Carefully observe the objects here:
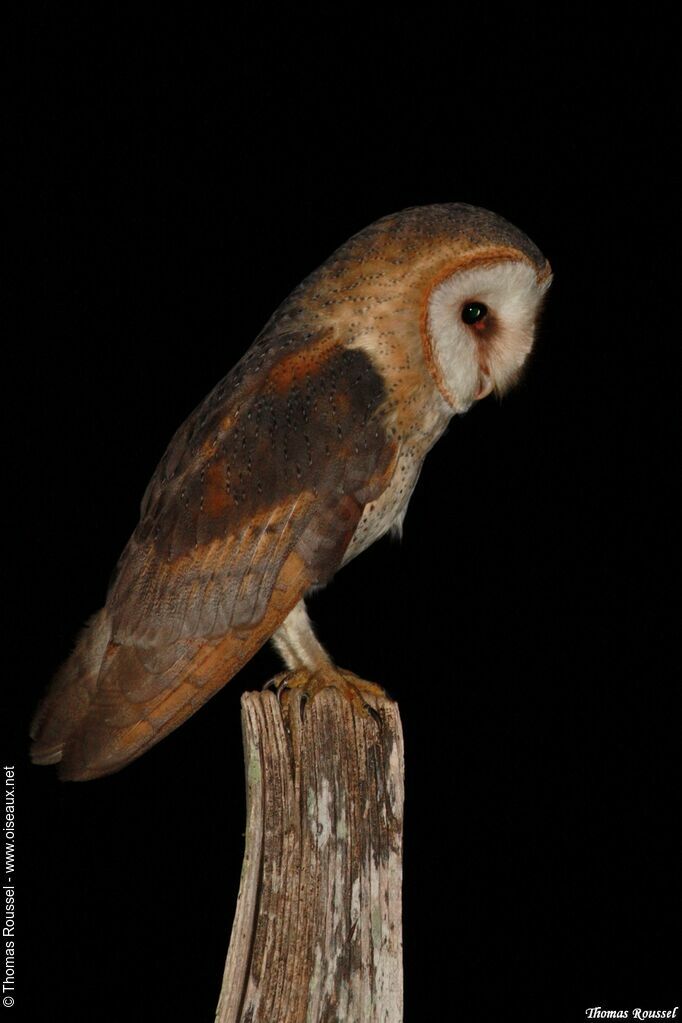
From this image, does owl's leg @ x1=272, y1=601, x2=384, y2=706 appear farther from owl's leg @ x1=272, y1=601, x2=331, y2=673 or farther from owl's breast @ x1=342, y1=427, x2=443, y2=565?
owl's breast @ x1=342, y1=427, x2=443, y2=565

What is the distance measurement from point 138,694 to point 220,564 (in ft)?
1.35

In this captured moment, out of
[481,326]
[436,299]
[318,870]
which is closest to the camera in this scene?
[318,870]

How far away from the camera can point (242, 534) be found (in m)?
3.57

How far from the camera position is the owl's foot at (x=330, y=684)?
367 cm

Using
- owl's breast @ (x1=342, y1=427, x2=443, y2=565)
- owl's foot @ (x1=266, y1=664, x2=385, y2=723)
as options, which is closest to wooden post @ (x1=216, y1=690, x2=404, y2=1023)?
owl's foot @ (x1=266, y1=664, x2=385, y2=723)

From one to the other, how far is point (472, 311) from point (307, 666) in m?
1.11

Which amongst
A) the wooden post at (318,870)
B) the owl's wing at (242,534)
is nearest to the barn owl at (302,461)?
the owl's wing at (242,534)

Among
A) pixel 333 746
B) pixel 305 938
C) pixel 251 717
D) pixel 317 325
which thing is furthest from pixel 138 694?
pixel 317 325

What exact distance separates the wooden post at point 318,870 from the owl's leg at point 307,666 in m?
0.08

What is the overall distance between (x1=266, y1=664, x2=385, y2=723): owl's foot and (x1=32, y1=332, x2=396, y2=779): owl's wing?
222mm

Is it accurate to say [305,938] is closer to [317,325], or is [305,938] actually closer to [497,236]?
[317,325]

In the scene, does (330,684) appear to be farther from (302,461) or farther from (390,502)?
(302,461)

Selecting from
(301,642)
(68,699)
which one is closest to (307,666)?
(301,642)

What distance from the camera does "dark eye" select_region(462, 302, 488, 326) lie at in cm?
371
